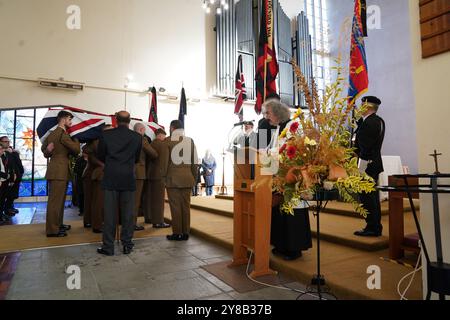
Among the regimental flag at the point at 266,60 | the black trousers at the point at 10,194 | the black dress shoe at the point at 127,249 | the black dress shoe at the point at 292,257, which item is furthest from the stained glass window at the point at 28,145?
the black dress shoe at the point at 292,257

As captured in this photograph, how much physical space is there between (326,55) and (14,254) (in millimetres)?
12804

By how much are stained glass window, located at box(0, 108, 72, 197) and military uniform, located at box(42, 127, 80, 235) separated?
6.08 meters

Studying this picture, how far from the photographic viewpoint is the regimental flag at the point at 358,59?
3.62m

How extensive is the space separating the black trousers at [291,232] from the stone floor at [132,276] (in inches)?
15.0

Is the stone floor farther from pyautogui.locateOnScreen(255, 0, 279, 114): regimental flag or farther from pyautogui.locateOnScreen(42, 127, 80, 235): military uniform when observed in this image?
pyautogui.locateOnScreen(255, 0, 279, 114): regimental flag

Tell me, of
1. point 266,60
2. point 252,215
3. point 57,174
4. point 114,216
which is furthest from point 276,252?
point 57,174

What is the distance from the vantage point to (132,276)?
2.57 metres

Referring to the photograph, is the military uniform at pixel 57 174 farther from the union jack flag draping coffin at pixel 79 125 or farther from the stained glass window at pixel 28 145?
the stained glass window at pixel 28 145

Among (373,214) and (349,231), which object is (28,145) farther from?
(373,214)

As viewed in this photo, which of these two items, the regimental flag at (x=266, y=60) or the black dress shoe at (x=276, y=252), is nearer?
the black dress shoe at (x=276, y=252)

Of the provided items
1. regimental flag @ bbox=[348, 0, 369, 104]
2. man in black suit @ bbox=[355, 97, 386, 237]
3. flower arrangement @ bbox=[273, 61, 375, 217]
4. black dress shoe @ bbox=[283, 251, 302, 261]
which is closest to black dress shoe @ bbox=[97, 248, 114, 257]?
black dress shoe @ bbox=[283, 251, 302, 261]

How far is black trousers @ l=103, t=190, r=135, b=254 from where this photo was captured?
3.22 meters

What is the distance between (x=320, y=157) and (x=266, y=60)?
2366mm
